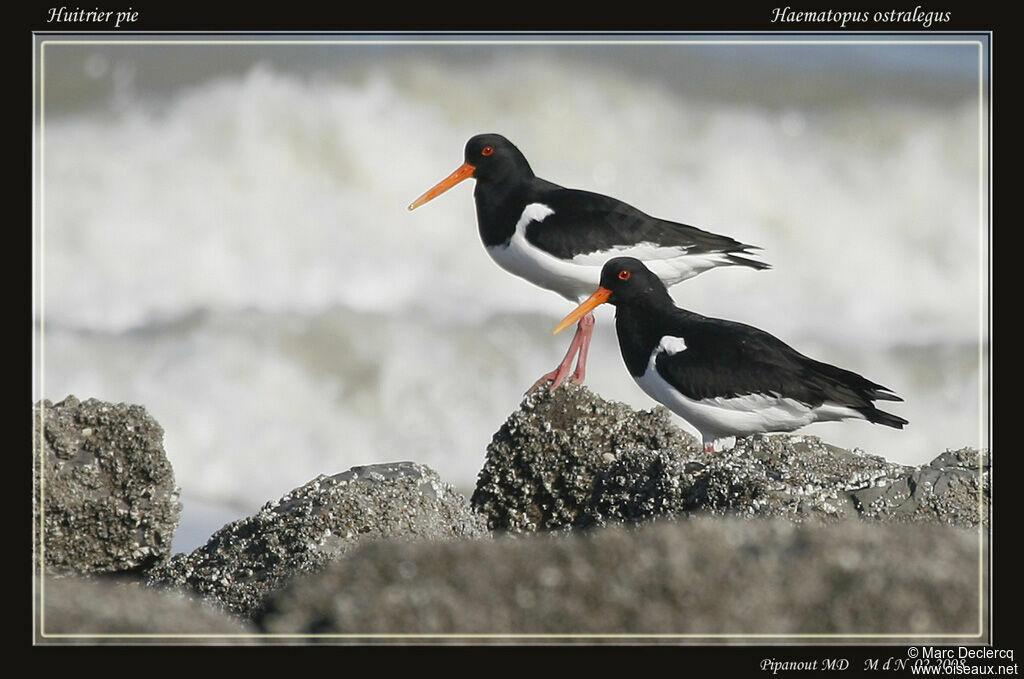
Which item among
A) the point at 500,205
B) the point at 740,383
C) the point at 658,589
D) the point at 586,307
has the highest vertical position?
the point at 500,205

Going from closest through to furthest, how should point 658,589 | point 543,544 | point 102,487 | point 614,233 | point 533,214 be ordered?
point 658,589 < point 543,544 < point 102,487 < point 614,233 < point 533,214

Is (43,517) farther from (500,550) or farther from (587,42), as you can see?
(587,42)

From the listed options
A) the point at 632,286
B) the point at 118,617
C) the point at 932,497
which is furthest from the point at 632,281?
the point at 118,617

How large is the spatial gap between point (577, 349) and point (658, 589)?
420cm

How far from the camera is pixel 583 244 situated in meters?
8.46

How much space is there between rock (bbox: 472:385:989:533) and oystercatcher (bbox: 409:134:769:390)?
0.79 meters

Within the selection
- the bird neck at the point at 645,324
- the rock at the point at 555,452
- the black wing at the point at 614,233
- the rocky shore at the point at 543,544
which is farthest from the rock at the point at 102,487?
the black wing at the point at 614,233

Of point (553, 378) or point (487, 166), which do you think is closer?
point (553, 378)

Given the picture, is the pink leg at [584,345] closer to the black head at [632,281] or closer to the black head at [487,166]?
the black head at [632,281]

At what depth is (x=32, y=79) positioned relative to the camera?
6.86 m

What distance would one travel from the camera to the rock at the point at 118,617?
15.4 ft

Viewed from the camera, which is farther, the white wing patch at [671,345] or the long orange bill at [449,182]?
the long orange bill at [449,182]

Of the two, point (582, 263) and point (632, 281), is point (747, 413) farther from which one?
point (582, 263)

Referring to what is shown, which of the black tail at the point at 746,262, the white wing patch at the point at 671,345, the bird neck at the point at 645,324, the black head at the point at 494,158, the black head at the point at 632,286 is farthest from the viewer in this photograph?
the black head at the point at 494,158
